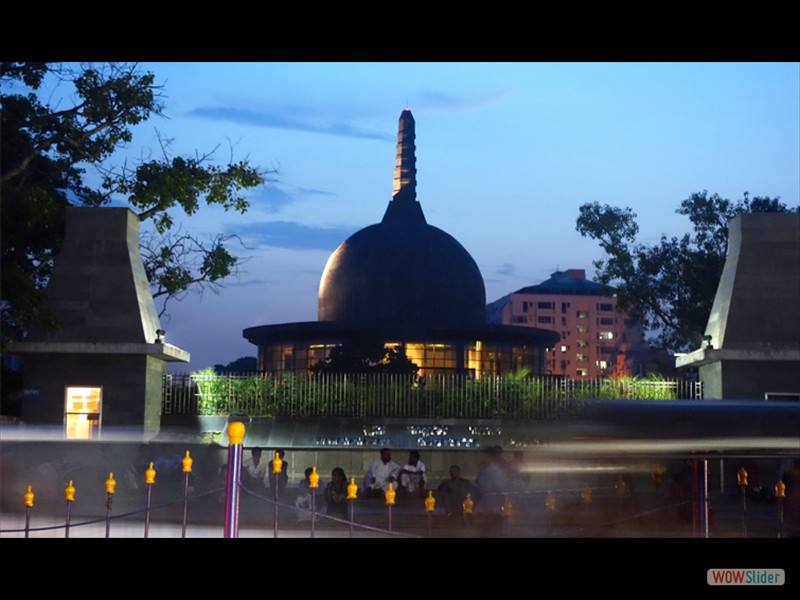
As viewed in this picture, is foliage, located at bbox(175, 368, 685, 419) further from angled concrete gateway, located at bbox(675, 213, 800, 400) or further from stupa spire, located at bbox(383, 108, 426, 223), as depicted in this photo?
stupa spire, located at bbox(383, 108, 426, 223)

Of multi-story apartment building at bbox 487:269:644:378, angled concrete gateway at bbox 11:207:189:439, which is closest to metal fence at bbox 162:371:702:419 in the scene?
angled concrete gateway at bbox 11:207:189:439

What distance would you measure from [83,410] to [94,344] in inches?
48.9

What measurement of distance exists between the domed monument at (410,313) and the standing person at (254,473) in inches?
789

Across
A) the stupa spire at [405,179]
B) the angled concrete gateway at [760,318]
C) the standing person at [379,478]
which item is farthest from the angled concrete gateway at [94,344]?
the stupa spire at [405,179]

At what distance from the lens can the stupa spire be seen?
169 ft

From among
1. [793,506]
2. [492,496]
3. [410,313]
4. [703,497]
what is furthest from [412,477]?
[410,313]

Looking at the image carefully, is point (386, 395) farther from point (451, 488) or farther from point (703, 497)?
point (703, 497)

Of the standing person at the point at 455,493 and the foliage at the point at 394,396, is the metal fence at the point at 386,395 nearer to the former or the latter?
the foliage at the point at 394,396

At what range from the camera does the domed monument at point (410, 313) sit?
127ft

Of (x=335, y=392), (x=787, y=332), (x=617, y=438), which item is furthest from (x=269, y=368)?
(x=617, y=438)
